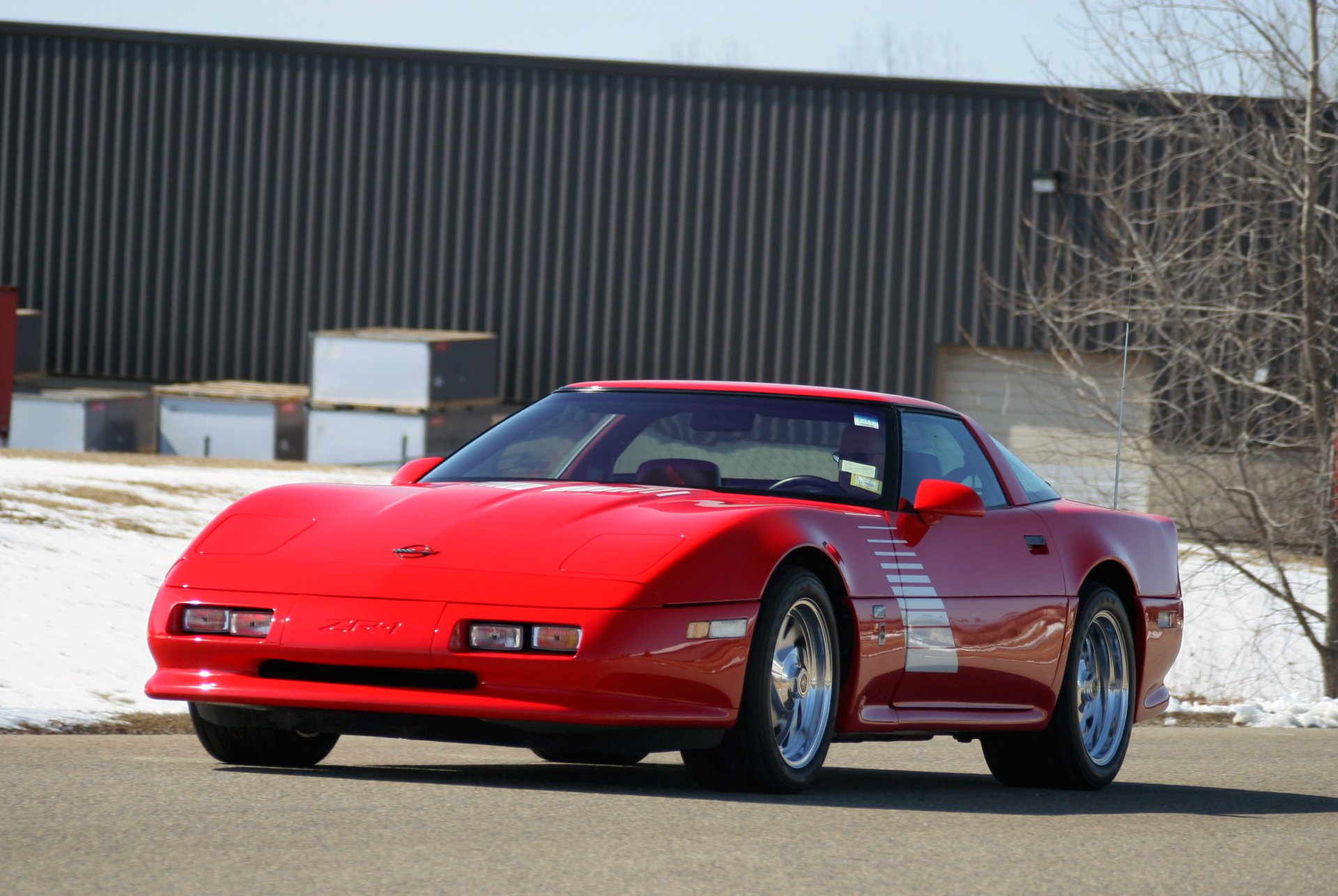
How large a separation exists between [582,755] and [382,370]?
20583 millimetres

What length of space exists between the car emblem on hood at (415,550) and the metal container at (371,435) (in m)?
20.0

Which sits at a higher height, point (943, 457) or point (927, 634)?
point (943, 457)

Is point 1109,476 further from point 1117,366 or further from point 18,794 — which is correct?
point 18,794

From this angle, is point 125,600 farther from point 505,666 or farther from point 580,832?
point 580,832

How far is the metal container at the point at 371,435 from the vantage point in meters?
25.8

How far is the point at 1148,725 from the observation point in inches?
485

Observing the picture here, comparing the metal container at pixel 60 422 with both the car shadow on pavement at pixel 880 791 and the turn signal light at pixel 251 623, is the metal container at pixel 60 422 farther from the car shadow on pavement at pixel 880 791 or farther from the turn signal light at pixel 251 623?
the turn signal light at pixel 251 623

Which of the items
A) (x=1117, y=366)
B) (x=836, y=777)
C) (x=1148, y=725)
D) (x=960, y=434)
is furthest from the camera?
(x=1117, y=366)

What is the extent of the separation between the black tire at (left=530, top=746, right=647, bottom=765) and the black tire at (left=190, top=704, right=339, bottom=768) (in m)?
0.79

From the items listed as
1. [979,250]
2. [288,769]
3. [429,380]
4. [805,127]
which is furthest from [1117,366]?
[288,769]

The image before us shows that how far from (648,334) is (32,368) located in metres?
9.06

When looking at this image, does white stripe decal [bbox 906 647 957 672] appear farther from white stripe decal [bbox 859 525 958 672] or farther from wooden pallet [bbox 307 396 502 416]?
wooden pallet [bbox 307 396 502 416]

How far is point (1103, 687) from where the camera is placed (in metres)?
7.73

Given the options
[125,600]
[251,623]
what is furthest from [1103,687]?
[125,600]
